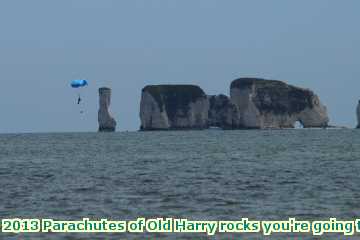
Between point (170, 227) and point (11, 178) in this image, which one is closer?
point (170, 227)

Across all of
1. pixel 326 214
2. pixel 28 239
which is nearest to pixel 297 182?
pixel 326 214

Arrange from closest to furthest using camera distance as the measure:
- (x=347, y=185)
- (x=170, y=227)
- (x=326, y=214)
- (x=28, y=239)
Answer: (x=28, y=239)
(x=170, y=227)
(x=326, y=214)
(x=347, y=185)

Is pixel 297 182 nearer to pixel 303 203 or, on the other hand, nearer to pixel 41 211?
pixel 303 203

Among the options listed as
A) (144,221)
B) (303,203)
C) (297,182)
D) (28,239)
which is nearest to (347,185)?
(297,182)

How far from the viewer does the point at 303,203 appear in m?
36.1

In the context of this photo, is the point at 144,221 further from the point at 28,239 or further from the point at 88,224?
the point at 28,239

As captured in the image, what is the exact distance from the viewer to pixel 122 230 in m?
29.5

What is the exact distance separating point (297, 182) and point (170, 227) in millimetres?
17850

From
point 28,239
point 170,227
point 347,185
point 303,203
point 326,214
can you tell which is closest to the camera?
point 28,239

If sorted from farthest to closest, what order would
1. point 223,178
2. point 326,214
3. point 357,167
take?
point 357,167 → point 223,178 → point 326,214

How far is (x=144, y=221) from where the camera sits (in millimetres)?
31438

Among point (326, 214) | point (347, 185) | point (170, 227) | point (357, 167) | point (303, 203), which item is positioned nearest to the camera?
point (170, 227)

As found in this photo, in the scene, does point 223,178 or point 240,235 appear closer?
point 240,235

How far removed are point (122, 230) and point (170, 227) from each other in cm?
180
